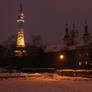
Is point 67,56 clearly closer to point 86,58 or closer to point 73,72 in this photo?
point 86,58

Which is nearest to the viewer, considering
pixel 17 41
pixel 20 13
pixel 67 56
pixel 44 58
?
pixel 67 56

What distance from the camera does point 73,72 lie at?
75.0 ft

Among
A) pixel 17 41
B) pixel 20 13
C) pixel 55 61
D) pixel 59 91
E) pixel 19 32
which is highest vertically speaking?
pixel 20 13

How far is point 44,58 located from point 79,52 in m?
8.96

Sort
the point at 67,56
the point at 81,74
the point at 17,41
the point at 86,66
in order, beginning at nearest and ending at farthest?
the point at 81,74 < the point at 86,66 < the point at 67,56 < the point at 17,41

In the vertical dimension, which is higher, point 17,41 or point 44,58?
point 17,41

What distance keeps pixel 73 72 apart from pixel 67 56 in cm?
926

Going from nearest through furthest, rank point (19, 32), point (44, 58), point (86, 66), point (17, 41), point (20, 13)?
1. point (86, 66)
2. point (44, 58)
3. point (17, 41)
4. point (19, 32)
5. point (20, 13)

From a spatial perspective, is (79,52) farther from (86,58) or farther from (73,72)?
(73,72)

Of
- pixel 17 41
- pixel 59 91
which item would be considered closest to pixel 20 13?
pixel 17 41

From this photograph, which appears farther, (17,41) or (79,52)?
(17,41)

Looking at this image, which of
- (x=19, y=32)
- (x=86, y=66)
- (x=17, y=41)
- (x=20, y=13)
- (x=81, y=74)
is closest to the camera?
(x=81, y=74)

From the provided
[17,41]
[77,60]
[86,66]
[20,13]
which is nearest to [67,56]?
[77,60]

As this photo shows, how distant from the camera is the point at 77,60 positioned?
3075cm
